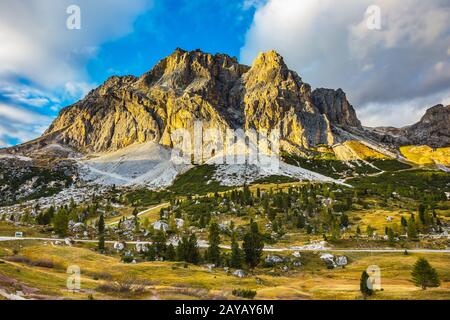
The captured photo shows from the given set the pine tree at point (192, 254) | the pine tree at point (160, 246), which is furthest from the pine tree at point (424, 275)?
the pine tree at point (160, 246)

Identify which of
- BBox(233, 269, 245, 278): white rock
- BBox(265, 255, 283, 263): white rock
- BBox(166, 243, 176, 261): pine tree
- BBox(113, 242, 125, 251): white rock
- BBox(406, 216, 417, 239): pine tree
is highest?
BBox(406, 216, 417, 239): pine tree

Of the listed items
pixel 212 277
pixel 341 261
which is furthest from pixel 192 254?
pixel 341 261

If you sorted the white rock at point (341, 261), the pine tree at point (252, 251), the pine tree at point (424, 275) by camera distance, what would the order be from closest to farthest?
the pine tree at point (424, 275) → the pine tree at point (252, 251) → the white rock at point (341, 261)

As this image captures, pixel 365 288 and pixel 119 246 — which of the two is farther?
pixel 119 246

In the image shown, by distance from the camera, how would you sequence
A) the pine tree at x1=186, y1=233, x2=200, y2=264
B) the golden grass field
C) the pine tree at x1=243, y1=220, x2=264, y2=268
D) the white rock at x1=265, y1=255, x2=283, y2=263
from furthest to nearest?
the white rock at x1=265, y1=255, x2=283, y2=263 → the pine tree at x1=243, y1=220, x2=264, y2=268 → the pine tree at x1=186, y1=233, x2=200, y2=264 → the golden grass field

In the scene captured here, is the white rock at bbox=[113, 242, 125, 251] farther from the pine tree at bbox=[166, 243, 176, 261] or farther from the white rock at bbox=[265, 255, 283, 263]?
the white rock at bbox=[265, 255, 283, 263]

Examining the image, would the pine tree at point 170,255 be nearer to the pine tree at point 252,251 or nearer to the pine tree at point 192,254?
the pine tree at point 192,254

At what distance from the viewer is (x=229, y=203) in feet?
547

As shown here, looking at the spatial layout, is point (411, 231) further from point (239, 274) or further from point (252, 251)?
point (239, 274)

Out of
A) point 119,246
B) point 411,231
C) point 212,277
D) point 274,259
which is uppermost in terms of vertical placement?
point 411,231

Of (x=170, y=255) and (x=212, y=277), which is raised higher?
(x=170, y=255)

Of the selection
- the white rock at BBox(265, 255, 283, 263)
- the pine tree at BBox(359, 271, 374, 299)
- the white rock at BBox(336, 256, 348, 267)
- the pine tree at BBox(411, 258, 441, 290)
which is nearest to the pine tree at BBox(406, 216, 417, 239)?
the white rock at BBox(336, 256, 348, 267)

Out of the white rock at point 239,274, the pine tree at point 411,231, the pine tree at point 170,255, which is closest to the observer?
the white rock at point 239,274
